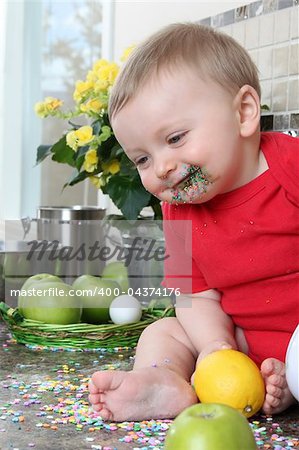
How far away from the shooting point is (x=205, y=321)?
1.25 m

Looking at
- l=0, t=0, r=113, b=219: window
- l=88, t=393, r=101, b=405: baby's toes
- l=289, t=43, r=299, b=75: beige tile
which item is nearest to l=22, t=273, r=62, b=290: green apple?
l=88, t=393, r=101, b=405: baby's toes

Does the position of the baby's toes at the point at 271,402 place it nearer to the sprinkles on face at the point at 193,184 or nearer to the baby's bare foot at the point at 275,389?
the baby's bare foot at the point at 275,389

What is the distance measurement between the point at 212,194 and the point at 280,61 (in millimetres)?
453

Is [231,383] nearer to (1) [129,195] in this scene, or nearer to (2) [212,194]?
(2) [212,194]

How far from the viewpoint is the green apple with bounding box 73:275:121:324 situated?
1.51 m

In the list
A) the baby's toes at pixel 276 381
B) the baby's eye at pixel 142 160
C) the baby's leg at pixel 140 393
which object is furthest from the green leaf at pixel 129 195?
the baby's toes at pixel 276 381

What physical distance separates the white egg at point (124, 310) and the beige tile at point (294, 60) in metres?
0.55

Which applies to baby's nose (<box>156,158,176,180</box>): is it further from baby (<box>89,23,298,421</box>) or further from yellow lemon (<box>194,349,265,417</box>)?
yellow lemon (<box>194,349,265,417</box>)

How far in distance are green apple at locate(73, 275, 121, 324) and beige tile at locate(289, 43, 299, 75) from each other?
564 mm

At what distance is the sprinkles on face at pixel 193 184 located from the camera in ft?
3.77

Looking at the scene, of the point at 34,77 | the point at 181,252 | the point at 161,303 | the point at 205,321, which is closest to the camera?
the point at 205,321

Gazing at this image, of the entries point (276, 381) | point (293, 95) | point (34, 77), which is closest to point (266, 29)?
point (293, 95)

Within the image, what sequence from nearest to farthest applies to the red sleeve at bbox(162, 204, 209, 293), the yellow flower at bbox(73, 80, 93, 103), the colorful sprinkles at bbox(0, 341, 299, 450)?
the colorful sprinkles at bbox(0, 341, 299, 450) → the red sleeve at bbox(162, 204, 209, 293) → the yellow flower at bbox(73, 80, 93, 103)

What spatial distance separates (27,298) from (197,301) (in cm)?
36
